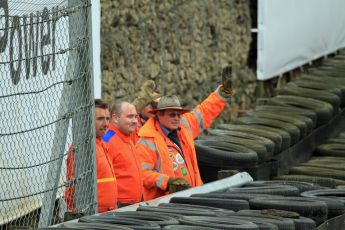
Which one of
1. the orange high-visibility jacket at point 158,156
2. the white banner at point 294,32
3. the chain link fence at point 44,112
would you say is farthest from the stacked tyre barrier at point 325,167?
the chain link fence at point 44,112

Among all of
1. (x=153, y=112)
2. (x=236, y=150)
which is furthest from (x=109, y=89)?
(x=153, y=112)

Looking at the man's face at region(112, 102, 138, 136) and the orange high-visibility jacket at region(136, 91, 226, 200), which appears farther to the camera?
the orange high-visibility jacket at region(136, 91, 226, 200)

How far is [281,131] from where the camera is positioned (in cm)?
1388

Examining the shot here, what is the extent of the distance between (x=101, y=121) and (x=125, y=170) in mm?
632

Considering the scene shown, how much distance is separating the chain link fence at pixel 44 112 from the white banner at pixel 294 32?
966 cm

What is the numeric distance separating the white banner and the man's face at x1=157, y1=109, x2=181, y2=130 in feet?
24.4

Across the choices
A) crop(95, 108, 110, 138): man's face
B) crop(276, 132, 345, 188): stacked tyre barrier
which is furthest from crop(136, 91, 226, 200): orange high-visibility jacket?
crop(276, 132, 345, 188): stacked tyre barrier

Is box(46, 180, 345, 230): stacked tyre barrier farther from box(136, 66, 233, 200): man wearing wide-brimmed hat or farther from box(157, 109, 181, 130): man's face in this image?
box(157, 109, 181, 130): man's face

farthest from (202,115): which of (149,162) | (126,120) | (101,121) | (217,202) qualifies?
(217,202)

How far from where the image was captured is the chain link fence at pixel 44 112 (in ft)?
25.4

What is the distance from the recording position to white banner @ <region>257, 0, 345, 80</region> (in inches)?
697

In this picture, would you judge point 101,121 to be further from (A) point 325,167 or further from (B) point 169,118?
(A) point 325,167

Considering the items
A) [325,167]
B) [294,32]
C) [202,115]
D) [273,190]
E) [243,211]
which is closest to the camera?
[243,211]

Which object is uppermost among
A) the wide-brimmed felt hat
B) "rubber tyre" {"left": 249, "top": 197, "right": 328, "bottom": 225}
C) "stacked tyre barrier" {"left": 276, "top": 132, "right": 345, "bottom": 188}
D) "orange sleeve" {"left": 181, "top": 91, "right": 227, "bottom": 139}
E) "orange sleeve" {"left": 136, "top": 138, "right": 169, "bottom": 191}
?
the wide-brimmed felt hat
